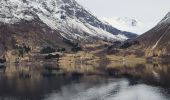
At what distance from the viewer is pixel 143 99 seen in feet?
610

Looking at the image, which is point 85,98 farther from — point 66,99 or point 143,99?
point 143,99

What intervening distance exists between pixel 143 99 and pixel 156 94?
1380 cm

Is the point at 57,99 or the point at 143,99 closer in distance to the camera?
the point at 143,99

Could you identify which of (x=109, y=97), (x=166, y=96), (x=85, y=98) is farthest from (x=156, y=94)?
(x=85, y=98)

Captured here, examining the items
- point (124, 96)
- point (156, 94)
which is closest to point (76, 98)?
point (124, 96)

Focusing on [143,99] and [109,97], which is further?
[109,97]

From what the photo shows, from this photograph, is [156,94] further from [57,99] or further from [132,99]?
[57,99]

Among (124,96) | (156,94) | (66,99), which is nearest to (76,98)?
(66,99)

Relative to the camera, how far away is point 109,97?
650ft

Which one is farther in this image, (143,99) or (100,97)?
(100,97)

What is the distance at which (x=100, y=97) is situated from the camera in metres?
198

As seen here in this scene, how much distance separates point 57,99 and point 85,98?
14.6m

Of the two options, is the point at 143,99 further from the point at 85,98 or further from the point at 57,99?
the point at 57,99

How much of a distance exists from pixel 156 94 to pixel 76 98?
39911 millimetres
